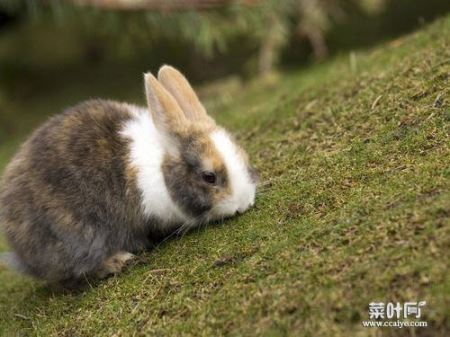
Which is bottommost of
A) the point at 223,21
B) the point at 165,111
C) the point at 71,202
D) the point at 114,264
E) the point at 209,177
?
the point at 114,264

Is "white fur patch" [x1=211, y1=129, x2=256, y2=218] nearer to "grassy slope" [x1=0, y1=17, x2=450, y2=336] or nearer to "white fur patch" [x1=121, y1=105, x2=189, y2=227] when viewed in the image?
"grassy slope" [x1=0, y1=17, x2=450, y2=336]

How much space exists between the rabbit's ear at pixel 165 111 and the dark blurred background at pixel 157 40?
405 cm

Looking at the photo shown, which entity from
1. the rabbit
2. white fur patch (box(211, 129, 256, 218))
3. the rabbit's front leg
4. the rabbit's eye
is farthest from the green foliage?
the rabbit's front leg

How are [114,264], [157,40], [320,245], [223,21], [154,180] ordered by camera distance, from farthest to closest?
1. [157,40]
2. [223,21]
3. [154,180]
4. [114,264]
5. [320,245]

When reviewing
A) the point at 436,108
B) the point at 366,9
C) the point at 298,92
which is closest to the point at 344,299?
the point at 436,108

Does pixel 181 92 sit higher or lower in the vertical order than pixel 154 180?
higher

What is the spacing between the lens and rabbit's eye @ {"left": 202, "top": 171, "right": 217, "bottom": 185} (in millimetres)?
4867

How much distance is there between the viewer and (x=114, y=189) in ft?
16.8

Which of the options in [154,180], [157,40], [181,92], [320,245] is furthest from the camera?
[157,40]

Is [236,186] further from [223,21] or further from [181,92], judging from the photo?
[223,21]

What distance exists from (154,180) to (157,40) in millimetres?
6398

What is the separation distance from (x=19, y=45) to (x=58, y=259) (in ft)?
26.6

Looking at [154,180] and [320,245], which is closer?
[320,245]

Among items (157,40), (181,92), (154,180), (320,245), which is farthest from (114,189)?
(157,40)
